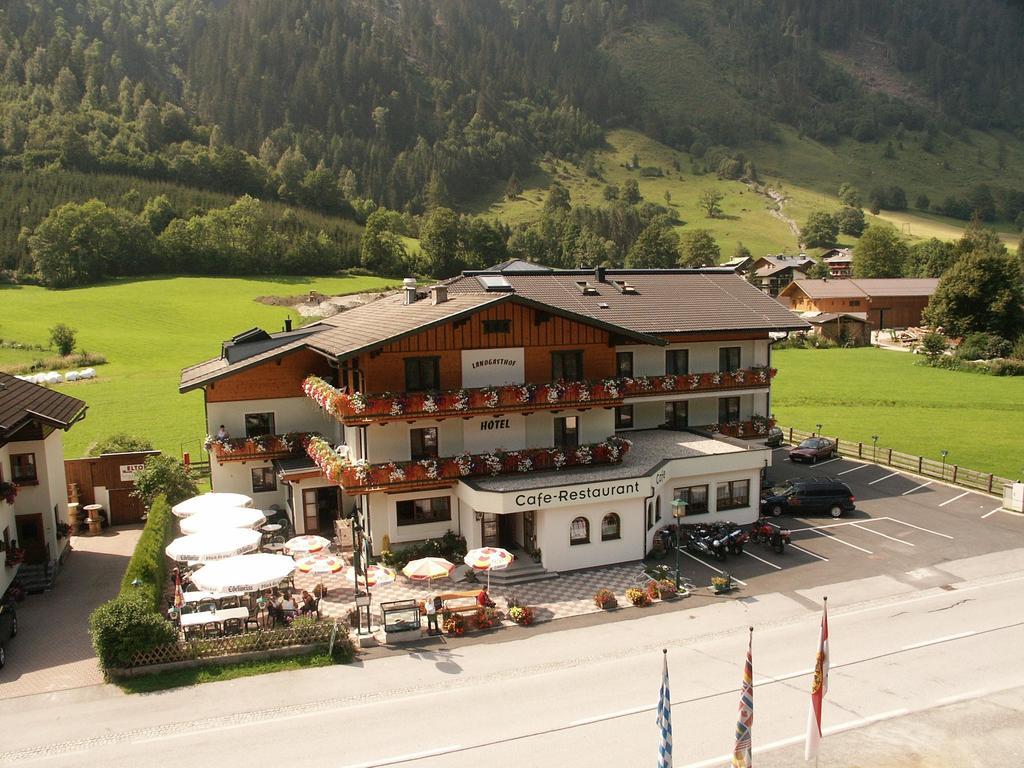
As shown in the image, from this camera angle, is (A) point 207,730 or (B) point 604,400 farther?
(B) point 604,400

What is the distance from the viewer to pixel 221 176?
164 m

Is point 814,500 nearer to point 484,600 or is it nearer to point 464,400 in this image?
point 464,400

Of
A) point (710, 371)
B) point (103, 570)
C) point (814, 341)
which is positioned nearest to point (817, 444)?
point (710, 371)

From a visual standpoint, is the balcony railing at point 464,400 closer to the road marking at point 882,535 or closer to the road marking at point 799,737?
the road marking at point 882,535

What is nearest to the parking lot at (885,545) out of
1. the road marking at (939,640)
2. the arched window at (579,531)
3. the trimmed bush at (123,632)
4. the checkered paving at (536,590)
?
the checkered paving at (536,590)

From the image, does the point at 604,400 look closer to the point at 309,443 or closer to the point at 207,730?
the point at 309,443

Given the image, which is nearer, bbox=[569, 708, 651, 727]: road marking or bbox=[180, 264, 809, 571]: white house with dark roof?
bbox=[569, 708, 651, 727]: road marking

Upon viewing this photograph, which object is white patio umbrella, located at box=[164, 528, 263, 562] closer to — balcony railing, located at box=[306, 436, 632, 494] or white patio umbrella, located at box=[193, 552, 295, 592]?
white patio umbrella, located at box=[193, 552, 295, 592]

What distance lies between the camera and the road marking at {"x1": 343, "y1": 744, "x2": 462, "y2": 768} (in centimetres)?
1664

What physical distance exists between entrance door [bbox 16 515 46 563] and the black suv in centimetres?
2889

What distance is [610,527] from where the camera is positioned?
29.0 metres

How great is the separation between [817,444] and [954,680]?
26.0 m

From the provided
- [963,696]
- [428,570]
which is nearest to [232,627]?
[428,570]

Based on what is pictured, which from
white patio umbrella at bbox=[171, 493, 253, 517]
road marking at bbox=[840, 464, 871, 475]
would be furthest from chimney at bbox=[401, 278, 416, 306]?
road marking at bbox=[840, 464, 871, 475]
